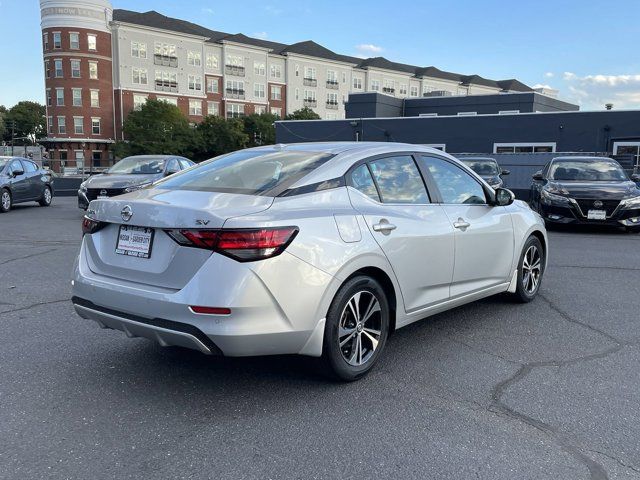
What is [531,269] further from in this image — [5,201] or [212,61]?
[212,61]

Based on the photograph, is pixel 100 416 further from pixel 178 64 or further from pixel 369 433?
pixel 178 64

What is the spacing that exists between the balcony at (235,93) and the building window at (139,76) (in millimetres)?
10990

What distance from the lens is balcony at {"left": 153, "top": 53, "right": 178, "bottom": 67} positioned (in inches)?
2704

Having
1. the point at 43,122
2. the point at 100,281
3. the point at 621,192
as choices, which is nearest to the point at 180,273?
the point at 100,281

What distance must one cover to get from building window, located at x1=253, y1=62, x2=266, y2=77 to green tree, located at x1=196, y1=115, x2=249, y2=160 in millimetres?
13300

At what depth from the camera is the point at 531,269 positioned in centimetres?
593

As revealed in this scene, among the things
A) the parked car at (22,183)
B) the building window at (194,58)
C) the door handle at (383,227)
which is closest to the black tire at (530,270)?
the door handle at (383,227)

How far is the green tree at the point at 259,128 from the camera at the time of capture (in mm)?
72812

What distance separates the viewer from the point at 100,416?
329cm

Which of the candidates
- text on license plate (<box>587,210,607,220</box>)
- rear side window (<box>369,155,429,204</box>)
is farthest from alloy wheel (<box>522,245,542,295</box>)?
text on license plate (<box>587,210,607,220</box>)

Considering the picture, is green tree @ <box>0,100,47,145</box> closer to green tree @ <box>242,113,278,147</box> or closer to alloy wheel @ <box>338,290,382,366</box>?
green tree @ <box>242,113,278,147</box>

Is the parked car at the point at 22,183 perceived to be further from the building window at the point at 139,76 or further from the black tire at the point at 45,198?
the building window at the point at 139,76

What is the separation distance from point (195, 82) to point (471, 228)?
72502 mm

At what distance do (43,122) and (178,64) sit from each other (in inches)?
2023
